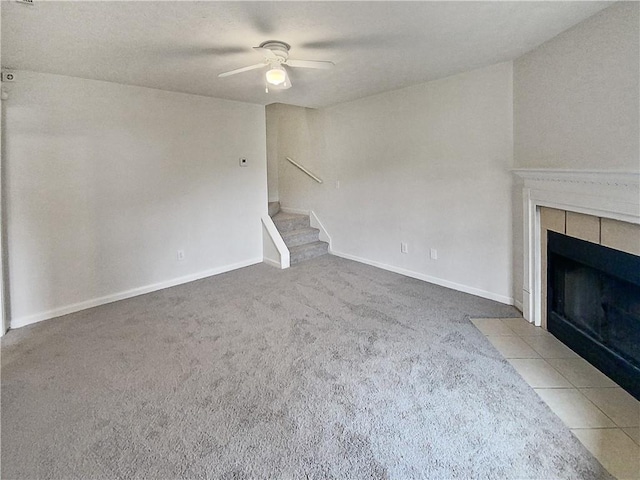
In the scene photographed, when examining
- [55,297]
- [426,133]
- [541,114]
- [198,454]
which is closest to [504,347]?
[541,114]

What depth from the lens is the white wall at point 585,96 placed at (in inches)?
75.9

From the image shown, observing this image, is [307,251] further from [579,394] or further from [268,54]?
[579,394]

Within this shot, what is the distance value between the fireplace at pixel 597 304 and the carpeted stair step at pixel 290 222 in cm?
358

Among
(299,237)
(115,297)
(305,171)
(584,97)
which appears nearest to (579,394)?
(584,97)

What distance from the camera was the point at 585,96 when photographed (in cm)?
224

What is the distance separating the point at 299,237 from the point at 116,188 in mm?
2576

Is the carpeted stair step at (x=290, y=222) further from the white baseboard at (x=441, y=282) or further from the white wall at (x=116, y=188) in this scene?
the white baseboard at (x=441, y=282)

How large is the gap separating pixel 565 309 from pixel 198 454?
2.74 meters

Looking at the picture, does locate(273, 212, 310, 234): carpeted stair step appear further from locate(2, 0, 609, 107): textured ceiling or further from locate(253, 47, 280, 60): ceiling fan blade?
locate(253, 47, 280, 60): ceiling fan blade

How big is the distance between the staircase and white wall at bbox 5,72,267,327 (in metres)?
0.67

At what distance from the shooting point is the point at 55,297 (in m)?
3.27

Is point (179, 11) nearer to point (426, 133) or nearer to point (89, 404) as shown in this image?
point (89, 404)

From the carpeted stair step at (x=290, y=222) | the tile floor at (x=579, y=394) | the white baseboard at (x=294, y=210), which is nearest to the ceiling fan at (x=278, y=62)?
the tile floor at (x=579, y=394)

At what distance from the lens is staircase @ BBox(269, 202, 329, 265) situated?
5.06 metres
